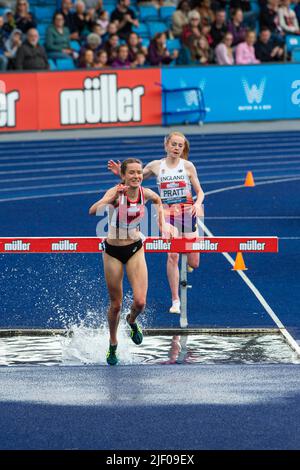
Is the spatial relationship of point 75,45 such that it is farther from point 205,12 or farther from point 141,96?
point 205,12

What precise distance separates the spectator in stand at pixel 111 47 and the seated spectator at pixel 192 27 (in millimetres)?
1902

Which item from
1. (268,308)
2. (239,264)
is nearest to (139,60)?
(239,264)

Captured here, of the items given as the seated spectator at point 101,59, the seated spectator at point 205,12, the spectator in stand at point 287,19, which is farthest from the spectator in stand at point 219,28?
the seated spectator at point 101,59

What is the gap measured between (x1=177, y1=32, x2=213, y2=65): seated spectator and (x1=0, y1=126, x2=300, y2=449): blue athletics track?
6.01 metres

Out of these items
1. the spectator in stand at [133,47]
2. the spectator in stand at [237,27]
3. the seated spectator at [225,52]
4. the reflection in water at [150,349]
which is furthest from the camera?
the spectator in stand at [237,27]

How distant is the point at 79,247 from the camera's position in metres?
11.0

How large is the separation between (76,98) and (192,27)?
386 centimetres

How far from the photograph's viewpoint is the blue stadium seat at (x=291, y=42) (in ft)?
102

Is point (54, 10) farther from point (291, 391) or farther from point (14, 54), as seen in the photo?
point (291, 391)

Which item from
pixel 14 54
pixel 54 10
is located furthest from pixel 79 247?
pixel 54 10

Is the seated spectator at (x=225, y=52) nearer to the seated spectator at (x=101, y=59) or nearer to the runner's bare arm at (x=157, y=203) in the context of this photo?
the seated spectator at (x=101, y=59)

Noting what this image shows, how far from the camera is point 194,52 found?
95.5 feet

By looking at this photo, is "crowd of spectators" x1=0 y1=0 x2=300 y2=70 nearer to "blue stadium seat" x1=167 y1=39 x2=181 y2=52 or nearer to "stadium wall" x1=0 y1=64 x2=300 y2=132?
"blue stadium seat" x1=167 y1=39 x2=181 y2=52

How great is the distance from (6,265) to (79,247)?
3.23 meters
